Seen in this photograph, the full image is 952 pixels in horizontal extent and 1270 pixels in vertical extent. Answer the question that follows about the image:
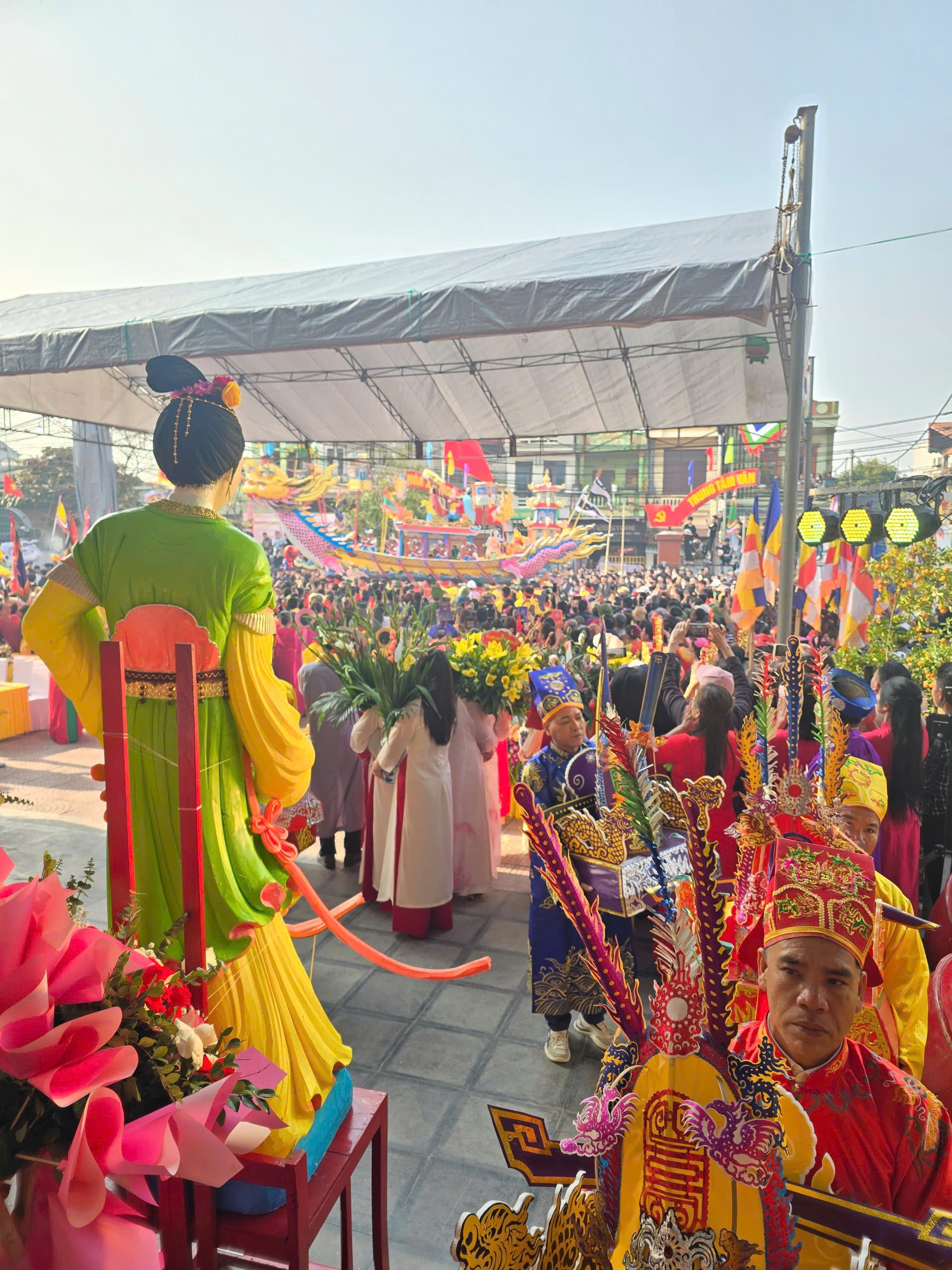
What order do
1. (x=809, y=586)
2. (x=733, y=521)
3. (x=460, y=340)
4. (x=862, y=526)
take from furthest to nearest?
(x=733, y=521)
(x=809, y=586)
(x=460, y=340)
(x=862, y=526)

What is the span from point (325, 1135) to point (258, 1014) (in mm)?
317

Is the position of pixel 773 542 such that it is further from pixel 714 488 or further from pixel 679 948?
pixel 679 948

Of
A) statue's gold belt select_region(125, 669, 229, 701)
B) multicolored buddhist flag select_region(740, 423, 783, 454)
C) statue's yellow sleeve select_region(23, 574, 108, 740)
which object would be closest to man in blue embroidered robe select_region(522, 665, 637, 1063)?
statue's gold belt select_region(125, 669, 229, 701)

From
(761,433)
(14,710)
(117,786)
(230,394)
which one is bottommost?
(14,710)

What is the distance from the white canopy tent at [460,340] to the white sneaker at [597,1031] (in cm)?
378

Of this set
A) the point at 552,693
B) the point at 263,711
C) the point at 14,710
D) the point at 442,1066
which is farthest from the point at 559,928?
the point at 14,710

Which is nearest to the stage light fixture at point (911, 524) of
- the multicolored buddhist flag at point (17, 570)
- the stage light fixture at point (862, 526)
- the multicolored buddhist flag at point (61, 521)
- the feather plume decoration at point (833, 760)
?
the stage light fixture at point (862, 526)

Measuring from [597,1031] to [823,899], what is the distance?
2191 millimetres

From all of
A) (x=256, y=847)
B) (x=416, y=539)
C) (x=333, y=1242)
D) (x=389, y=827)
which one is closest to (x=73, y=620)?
(x=256, y=847)

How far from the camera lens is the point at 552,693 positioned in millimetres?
3252

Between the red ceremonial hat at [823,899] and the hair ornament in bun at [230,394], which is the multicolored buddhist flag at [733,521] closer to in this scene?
the hair ornament in bun at [230,394]

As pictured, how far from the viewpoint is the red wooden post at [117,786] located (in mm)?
1364

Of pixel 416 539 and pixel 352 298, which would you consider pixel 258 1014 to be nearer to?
pixel 352 298

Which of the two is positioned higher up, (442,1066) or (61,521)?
(61,521)
